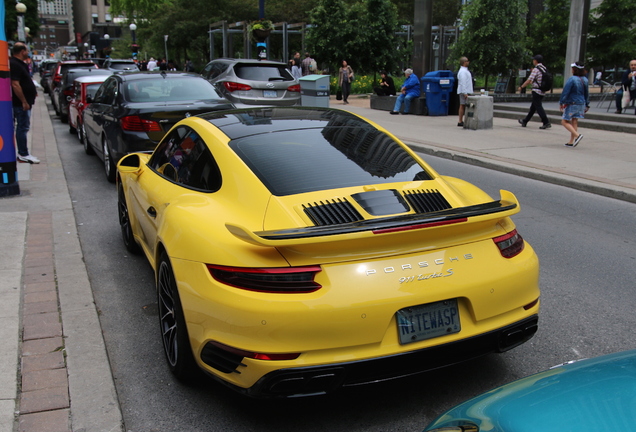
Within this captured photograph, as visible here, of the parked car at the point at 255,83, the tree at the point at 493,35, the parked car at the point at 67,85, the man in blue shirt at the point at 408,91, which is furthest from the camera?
the tree at the point at 493,35

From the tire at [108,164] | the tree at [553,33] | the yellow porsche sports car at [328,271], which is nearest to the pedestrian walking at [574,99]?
the tire at [108,164]

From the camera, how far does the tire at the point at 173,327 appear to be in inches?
140

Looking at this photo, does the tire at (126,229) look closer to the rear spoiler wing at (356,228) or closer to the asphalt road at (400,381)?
the asphalt road at (400,381)

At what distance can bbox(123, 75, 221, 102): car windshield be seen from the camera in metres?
9.89

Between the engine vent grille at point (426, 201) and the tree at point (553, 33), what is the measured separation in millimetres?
30431

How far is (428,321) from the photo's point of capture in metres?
3.12

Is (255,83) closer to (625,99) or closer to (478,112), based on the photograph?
(478,112)

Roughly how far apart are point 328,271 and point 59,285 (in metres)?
3.21

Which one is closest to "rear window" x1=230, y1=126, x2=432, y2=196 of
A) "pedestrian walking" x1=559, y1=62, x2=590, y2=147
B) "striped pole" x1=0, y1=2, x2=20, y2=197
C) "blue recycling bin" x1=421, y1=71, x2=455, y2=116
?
"striped pole" x1=0, y1=2, x2=20, y2=197

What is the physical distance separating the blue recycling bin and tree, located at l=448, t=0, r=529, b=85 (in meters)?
3.83

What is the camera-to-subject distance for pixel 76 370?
3896 mm

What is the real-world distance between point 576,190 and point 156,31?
53.4 m

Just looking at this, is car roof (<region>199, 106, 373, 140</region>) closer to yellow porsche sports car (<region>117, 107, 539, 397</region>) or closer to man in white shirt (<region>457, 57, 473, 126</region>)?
yellow porsche sports car (<region>117, 107, 539, 397</region>)

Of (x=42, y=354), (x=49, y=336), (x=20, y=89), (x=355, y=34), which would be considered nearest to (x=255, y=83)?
(x=20, y=89)
